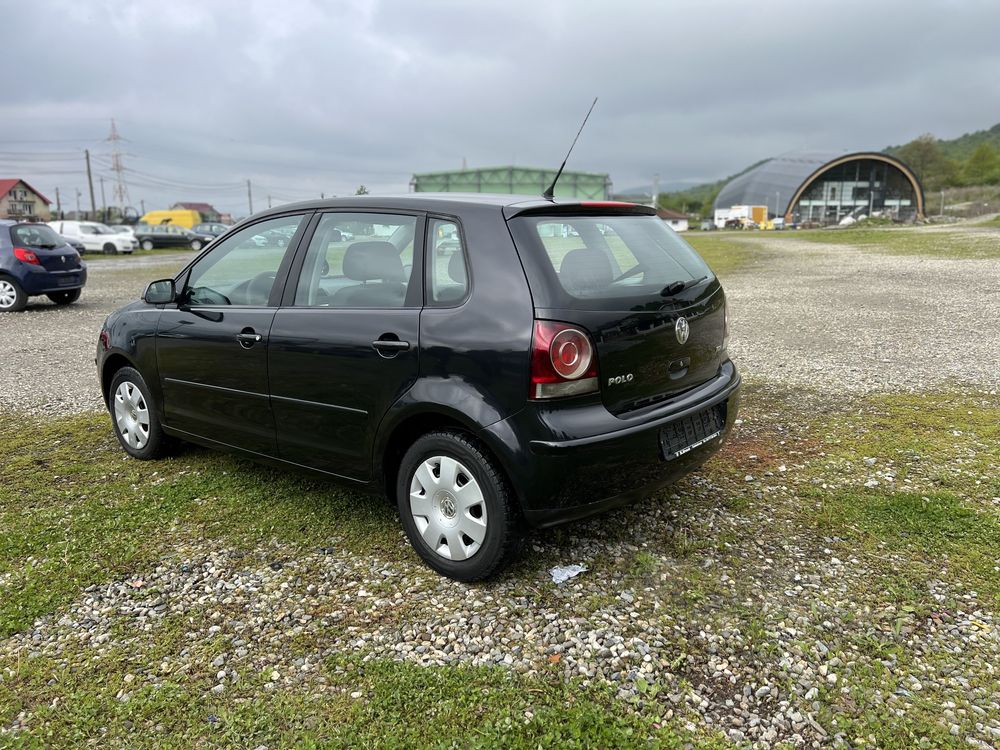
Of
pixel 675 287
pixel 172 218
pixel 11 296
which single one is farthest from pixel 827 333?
pixel 172 218

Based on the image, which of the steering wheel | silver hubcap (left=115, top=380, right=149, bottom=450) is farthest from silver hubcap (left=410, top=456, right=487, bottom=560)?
silver hubcap (left=115, top=380, right=149, bottom=450)

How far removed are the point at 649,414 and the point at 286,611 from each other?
1.86 m

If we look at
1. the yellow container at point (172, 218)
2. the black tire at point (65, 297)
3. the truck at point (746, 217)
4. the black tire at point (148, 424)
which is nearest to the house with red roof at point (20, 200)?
the yellow container at point (172, 218)

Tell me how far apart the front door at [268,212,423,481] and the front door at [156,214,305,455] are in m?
0.15

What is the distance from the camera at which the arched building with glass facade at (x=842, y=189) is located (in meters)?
88.8

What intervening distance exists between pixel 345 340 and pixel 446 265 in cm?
64

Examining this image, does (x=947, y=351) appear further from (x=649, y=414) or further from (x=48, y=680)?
(x=48, y=680)

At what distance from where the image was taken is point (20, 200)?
3450 inches

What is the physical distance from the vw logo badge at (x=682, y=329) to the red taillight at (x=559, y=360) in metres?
0.60

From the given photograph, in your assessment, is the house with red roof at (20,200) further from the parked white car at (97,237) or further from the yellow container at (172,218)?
the parked white car at (97,237)

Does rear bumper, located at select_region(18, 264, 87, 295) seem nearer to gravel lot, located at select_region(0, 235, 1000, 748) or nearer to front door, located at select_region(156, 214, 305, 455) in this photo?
front door, located at select_region(156, 214, 305, 455)

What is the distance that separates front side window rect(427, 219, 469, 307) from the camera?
3396 mm

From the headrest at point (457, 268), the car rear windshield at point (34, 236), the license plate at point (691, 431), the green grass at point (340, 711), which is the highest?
the car rear windshield at point (34, 236)

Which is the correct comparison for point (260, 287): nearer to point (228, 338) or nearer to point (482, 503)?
point (228, 338)
